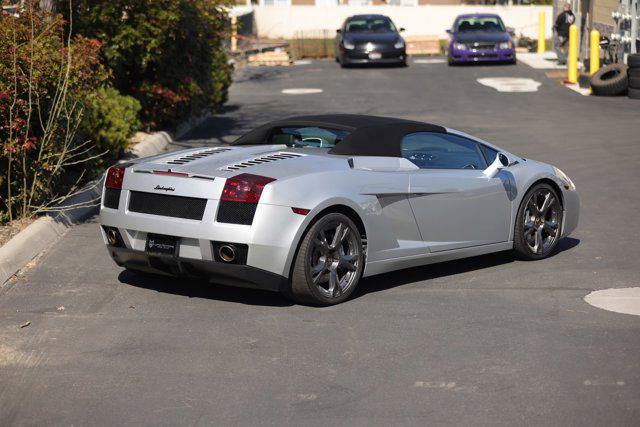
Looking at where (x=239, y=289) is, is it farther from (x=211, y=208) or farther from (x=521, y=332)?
(x=521, y=332)

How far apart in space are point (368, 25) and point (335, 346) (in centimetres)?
3254

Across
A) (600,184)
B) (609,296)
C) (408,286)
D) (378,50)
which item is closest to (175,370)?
(408,286)

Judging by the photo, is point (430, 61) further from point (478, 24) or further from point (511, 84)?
point (511, 84)

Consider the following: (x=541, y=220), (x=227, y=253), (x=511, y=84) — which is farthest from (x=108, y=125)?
(x=511, y=84)

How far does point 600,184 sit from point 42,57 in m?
7.19

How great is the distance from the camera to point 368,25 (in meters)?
39.2

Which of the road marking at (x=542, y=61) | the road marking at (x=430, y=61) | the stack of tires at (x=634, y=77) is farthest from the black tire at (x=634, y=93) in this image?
the road marking at (x=430, y=61)

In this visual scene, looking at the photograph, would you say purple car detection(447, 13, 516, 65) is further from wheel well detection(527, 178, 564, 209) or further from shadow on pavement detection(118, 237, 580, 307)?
shadow on pavement detection(118, 237, 580, 307)

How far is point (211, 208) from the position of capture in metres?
8.28

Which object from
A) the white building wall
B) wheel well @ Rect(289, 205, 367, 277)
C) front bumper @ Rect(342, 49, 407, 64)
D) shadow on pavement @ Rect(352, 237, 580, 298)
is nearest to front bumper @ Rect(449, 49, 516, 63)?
front bumper @ Rect(342, 49, 407, 64)

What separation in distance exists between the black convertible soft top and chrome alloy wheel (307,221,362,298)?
784mm

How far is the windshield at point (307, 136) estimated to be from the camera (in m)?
9.59

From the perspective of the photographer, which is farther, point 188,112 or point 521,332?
point 188,112

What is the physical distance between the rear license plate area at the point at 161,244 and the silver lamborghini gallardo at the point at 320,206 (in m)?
0.01
